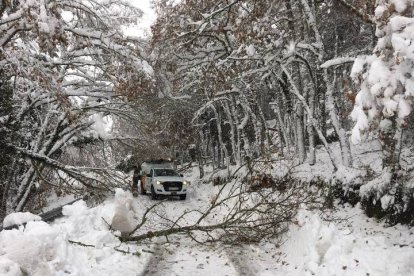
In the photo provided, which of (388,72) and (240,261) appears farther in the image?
(240,261)

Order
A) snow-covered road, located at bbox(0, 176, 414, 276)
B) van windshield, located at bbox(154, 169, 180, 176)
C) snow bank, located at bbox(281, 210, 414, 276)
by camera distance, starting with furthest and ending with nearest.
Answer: van windshield, located at bbox(154, 169, 180, 176) < snow bank, located at bbox(281, 210, 414, 276) < snow-covered road, located at bbox(0, 176, 414, 276)

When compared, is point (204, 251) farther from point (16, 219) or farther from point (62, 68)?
point (62, 68)

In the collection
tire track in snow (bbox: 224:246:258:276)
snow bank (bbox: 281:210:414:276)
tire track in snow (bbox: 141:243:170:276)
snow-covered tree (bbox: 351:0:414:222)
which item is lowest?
tire track in snow (bbox: 224:246:258:276)

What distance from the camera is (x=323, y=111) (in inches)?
1093

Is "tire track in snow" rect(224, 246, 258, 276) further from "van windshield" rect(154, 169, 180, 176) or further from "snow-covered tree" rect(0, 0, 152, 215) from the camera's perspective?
"van windshield" rect(154, 169, 180, 176)

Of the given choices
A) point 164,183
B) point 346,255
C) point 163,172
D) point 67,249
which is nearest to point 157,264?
point 67,249

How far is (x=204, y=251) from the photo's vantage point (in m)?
11.3

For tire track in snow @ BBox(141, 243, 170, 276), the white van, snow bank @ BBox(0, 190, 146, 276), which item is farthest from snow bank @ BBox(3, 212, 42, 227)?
the white van

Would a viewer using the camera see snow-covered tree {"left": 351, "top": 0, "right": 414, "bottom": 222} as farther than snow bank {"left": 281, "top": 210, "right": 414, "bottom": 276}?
No

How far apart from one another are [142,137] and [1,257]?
9.65 meters

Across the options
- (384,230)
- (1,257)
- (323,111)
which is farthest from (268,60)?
(323,111)

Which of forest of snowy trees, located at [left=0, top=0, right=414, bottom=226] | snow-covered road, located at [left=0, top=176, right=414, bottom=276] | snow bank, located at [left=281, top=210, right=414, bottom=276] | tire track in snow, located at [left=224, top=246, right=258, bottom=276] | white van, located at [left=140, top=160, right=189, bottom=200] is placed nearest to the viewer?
forest of snowy trees, located at [left=0, top=0, right=414, bottom=226]

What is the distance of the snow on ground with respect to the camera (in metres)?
6.92

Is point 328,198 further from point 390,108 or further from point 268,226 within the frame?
point 390,108
